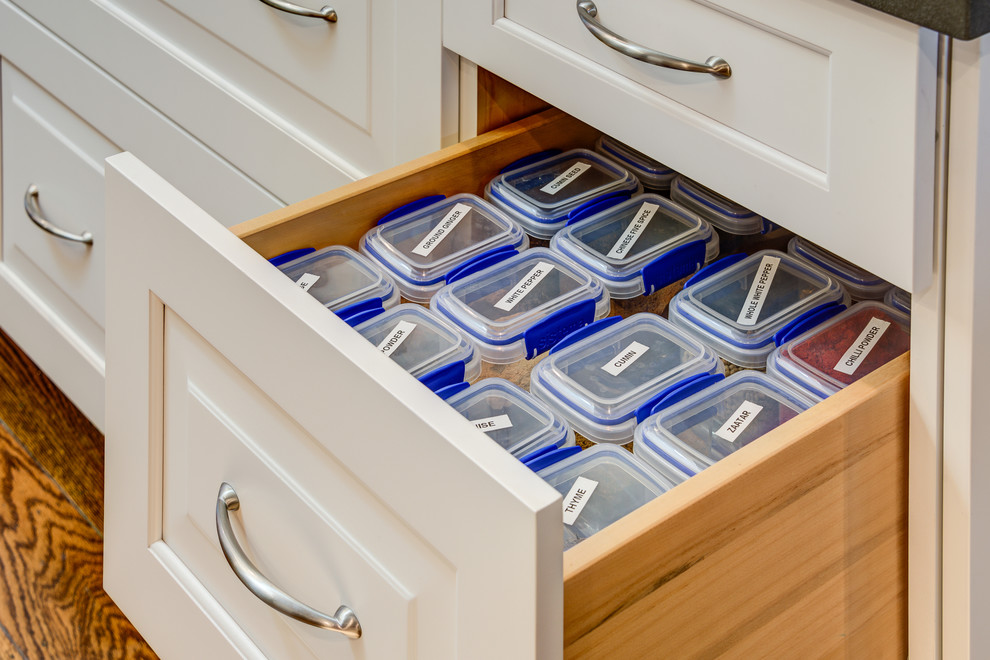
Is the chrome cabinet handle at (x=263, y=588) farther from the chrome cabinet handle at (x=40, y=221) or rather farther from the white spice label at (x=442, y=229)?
the chrome cabinet handle at (x=40, y=221)

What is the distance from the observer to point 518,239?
2.96 feet

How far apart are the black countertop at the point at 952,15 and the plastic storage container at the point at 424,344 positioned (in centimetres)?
36

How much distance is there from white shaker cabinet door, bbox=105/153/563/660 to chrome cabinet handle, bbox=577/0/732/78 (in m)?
0.25

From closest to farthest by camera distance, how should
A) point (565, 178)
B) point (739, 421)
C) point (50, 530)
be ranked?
point (739, 421) < point (565, 178) < point (50, 530)

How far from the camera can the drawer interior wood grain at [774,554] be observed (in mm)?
556

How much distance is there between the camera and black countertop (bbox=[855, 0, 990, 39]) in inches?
20.5

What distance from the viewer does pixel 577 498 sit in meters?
0.69

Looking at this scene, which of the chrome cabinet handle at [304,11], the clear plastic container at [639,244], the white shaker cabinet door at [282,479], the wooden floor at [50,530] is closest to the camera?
the white shaker cabinet door at [282,479]

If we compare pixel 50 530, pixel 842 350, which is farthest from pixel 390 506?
pixel 50 530

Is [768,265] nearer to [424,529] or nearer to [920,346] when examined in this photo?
[920,346]

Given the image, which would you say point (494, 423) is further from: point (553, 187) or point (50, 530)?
point (50, 530)

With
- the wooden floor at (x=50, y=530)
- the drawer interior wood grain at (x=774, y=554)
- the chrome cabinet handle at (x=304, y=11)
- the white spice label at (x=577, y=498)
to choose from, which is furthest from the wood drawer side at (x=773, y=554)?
the wooden floor at (x=50, y=530)

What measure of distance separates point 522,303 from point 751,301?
0.16 metres

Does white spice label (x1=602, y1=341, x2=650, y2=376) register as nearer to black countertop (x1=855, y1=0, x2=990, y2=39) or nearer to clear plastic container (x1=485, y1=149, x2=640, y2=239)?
clear plastic container (x1=485, y1=149, x2=640, y2=239)
